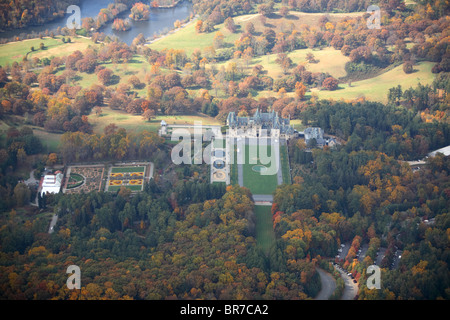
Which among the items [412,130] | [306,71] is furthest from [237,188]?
[306,71]

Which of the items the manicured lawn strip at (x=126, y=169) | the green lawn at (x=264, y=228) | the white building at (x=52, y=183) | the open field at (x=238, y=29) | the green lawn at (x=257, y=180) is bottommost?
the open field at (x=238, y=29)

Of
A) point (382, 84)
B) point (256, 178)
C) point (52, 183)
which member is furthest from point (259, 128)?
point (382, 84)

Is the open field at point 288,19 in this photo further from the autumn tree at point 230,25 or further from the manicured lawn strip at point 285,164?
the manicured lawn strip at point 285,164

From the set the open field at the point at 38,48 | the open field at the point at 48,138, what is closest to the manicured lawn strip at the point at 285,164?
the open field at the point at 48,138

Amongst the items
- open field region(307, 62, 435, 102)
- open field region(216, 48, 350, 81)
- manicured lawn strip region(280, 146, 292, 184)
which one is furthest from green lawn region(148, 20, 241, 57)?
manicured lawn strip region(280, 146, 292, 184)

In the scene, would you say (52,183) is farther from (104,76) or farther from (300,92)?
(300,92)

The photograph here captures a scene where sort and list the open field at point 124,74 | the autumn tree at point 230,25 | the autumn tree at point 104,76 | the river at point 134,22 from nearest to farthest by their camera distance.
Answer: the open field at point 124,74 < the autumn tree at point 104,76 < the autumn tree at point 230,25 < the river at point 134,22

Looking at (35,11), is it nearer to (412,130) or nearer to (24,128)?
(24,128)
